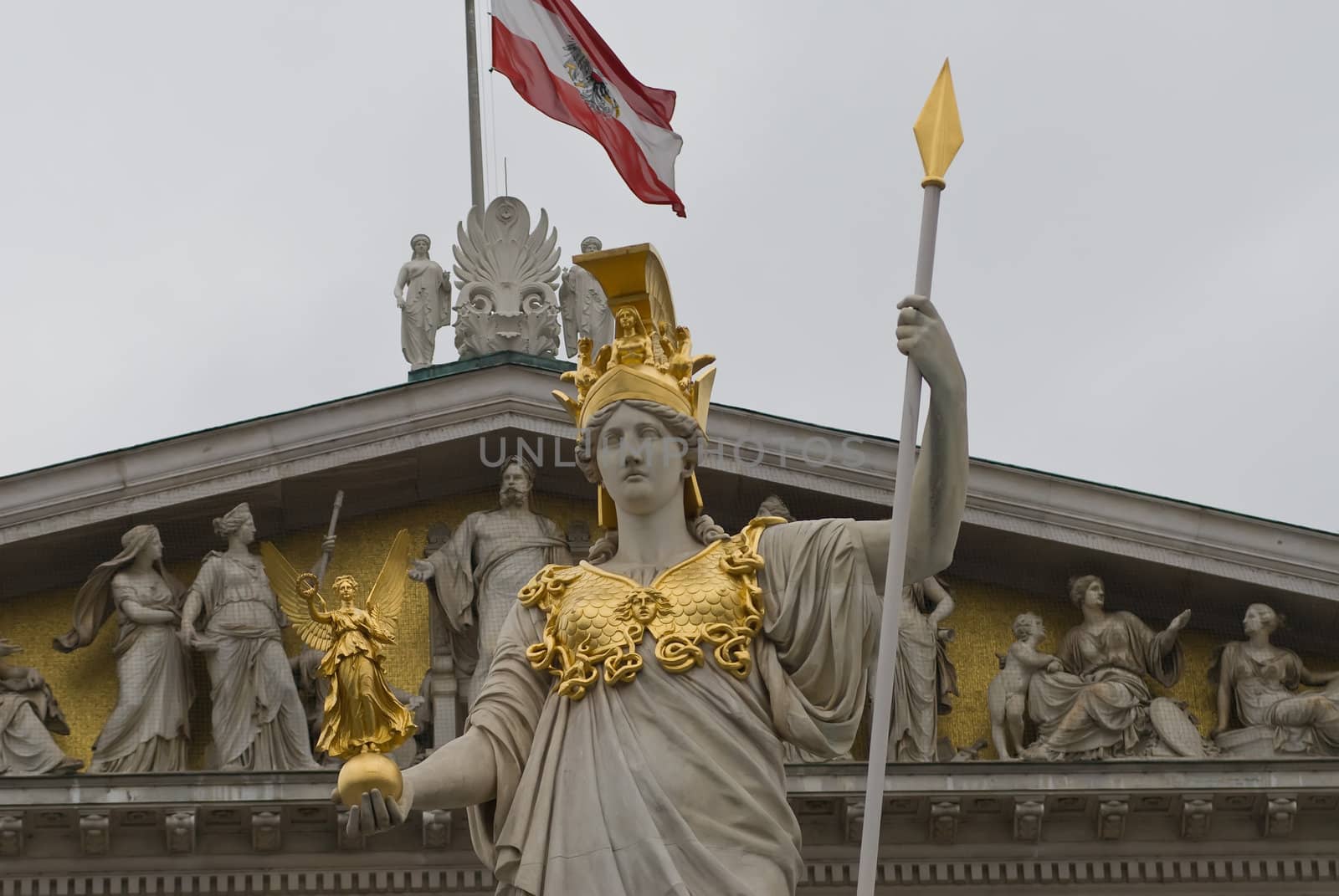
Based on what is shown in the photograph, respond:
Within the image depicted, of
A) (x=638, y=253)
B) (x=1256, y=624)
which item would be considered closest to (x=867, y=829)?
(x=638, y=253)

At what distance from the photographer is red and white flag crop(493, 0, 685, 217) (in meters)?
24.0

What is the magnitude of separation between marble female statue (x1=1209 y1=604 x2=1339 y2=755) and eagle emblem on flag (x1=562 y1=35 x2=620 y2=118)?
6077 mm

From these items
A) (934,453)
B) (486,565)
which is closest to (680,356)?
(934,453)

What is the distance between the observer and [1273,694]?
2605 cm

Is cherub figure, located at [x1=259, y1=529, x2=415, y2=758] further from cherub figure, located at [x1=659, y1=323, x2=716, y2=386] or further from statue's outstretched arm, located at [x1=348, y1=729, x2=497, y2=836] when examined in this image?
cherub figure, located at [x1=659, y1=323, x2=716, y2=386]

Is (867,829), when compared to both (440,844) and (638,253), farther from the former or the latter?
(440,844)

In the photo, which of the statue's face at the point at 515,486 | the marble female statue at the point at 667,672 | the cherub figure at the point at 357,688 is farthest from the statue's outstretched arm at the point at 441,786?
the statue's face at the point at 515,486

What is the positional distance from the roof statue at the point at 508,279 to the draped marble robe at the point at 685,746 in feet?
54.8

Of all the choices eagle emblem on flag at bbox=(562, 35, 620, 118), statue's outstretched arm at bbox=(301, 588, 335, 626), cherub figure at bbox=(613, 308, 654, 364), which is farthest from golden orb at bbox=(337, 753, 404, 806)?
eagle emblem on flag at bbox=(562, 35, 620, 118)

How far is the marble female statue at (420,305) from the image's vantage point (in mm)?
27328

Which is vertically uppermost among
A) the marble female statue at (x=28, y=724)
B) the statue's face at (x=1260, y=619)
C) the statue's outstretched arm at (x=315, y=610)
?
the statue's face at (x=1260, y=619)

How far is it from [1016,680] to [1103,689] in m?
0.64

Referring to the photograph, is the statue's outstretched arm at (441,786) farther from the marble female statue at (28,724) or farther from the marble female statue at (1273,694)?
the marble female statue at (1273,694)

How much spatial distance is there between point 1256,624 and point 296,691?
706 centimetres
